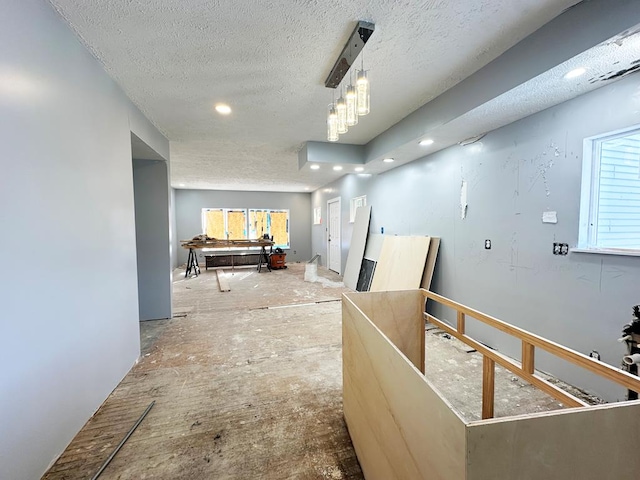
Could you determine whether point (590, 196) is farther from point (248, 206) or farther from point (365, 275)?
point (248, 206)

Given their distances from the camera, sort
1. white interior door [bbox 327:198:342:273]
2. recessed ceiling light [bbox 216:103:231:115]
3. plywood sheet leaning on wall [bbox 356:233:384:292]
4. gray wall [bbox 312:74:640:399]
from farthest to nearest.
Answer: white interior door [bbox 327:198:342:273]
plywood sheet leaning on wall [bbox 356:233:384:292]
recessed ceiling light [bbox 216:103:231:115]
gray wall [bbox 312:74:640:399]

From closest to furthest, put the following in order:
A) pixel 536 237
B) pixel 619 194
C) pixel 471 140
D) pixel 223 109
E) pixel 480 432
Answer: pixel 480 432 → pixel 619 194 → pixel 536 237 → pixel 223 109 → pixel 471 140

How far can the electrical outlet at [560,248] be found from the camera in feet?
6.95

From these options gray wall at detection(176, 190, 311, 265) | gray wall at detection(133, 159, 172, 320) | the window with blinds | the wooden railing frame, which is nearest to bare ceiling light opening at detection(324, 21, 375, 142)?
the wooden railing frame

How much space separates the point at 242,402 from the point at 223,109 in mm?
2749

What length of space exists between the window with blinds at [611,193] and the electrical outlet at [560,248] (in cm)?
10

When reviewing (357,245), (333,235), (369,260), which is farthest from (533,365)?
(333,235)

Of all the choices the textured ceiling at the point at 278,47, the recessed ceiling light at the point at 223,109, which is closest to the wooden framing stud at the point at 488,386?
the textured ceiling at the point at 278,47

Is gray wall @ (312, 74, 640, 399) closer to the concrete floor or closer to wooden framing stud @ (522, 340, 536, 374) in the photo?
the concrete floor

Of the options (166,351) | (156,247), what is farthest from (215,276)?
(166,351)

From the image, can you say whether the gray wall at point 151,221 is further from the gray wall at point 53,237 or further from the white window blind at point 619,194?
the white window blind at point 619,194

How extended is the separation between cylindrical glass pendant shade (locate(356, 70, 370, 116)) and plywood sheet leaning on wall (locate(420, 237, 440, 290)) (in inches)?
90.3

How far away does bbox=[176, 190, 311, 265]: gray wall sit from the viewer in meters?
8.69

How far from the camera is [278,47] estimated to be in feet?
5.96
